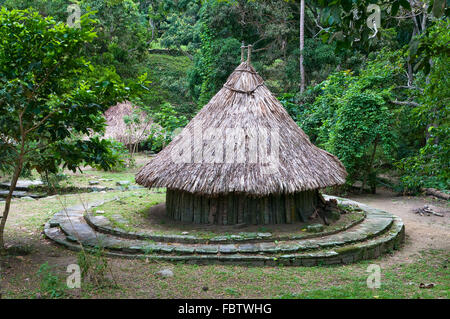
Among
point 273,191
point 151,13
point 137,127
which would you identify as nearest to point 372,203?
point 273,191

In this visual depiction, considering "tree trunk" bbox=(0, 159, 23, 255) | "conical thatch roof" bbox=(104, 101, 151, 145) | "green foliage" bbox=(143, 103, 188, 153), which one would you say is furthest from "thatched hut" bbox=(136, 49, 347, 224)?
"conical thatch roof" bbox=(104, 101, 151, 145)

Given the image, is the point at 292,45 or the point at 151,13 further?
the point at 151,13

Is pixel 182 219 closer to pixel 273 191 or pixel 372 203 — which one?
pixel 273 191

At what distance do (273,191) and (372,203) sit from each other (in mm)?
6349

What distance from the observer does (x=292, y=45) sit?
65.1 ft

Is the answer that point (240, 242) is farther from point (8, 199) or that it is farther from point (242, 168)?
point (8, 199)

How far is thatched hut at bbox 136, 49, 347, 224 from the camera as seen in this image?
24.2ft

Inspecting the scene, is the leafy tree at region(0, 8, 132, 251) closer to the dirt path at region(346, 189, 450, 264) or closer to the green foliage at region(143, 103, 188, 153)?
the dirt path at region(346, 189, 450, 264)

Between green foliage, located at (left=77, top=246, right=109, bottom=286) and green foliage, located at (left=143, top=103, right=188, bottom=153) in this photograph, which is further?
green foliage, located at (left=143, top=103, right=188, bottom=153)

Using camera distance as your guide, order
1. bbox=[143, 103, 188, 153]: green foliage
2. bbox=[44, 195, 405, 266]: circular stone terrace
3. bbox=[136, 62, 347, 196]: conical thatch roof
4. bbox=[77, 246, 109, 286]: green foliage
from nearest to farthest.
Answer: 1. bbox=[77, 246, 109, 286]: green foliage
2. bbox=[44, 195, 405, 266]: circular stone terrace
3. bbox=[136, 62, 347, 196]: conical thatch roof
4. bbox=[143, 103, 188, 153]: green foliage

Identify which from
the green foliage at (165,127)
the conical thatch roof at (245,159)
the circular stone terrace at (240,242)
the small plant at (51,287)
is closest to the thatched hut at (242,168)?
the conical thatch roof at (245,159)

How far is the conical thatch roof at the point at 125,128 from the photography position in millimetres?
19641

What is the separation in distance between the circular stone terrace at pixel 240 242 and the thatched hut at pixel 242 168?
0.44 m

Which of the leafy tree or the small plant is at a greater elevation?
the leafy tree
